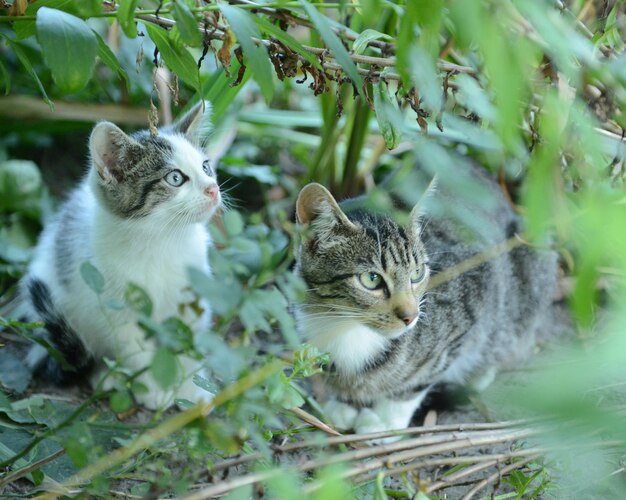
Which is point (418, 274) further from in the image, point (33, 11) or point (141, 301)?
point (33, 11)

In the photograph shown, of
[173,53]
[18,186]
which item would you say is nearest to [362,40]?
[173,53]

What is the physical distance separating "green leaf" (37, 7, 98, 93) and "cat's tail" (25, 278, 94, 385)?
1.02 meters

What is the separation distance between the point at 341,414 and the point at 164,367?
1146 millimetres

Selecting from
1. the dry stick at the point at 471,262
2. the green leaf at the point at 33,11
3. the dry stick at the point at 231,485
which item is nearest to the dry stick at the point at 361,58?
the green leaf at the point at 33,11

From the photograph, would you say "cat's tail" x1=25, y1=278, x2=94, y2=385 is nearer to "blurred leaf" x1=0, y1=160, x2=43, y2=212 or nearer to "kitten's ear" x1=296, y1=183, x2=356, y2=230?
"blurred leaf" x1=0, y1=160, x2=43, y2=212

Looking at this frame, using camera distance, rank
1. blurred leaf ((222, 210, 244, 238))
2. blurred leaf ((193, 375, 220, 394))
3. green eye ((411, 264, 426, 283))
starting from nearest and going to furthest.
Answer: blurred leaf ((222, 210, 244, 238)) → blurred leaf ((193, 375, 220, 394)) → green eye ((411, 264, 426, 283))

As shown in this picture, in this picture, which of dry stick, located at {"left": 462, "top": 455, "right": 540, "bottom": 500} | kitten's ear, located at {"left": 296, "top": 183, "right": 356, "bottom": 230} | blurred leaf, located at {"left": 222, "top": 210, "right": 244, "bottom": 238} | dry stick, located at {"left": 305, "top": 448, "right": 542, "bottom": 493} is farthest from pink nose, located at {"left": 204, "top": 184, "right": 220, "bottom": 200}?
dry stick, located at {"left": 462, "top": 455, "right": 540, "bottom": 500}

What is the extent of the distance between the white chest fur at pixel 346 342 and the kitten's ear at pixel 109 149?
2.46 feet

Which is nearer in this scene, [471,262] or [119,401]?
[119,401]

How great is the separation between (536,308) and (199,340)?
70.9 inches

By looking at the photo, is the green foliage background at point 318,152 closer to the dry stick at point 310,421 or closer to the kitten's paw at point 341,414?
the dry stick at point 310,421

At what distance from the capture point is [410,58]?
104 cm

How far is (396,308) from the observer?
189 centimetres

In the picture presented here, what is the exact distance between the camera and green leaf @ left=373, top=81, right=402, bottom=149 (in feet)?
5.28
